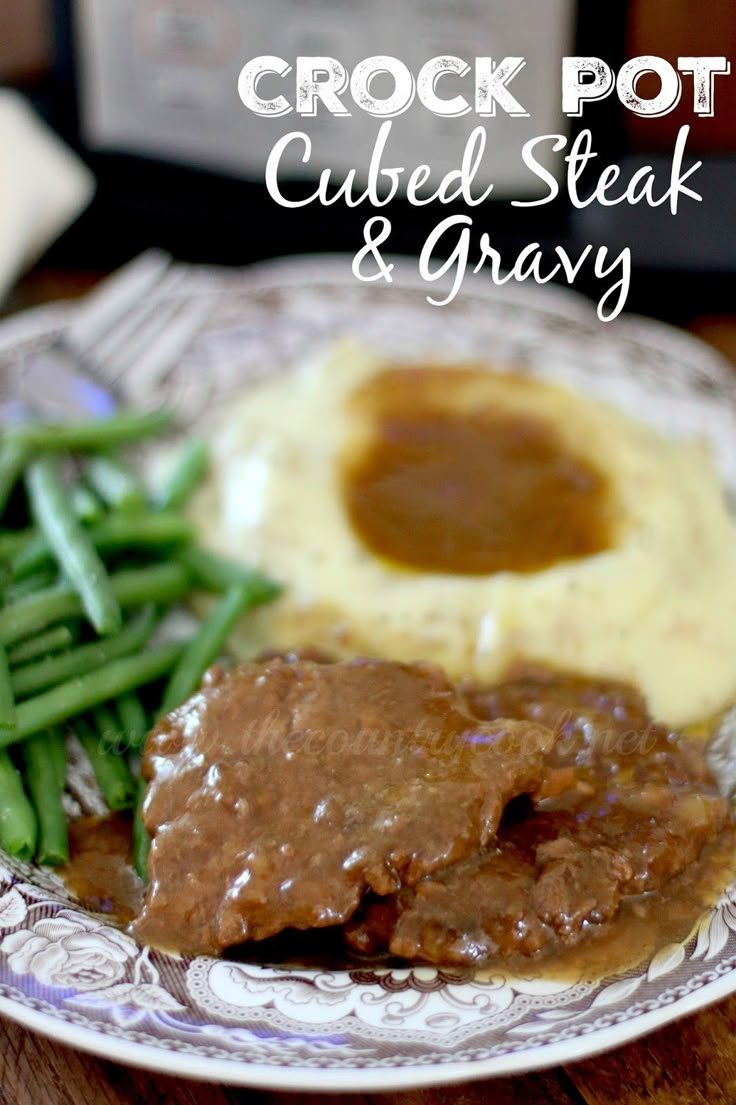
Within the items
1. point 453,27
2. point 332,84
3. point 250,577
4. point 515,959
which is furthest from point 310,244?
point 515,959

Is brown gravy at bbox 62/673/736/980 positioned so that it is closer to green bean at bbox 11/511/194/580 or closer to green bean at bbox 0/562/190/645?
green bean at bbox 0/562/190/645

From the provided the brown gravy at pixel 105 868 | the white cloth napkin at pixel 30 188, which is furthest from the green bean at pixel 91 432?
the brown gravy at pixel 105 868

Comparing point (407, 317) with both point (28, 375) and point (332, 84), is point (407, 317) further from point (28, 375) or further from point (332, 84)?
point (28, 375)

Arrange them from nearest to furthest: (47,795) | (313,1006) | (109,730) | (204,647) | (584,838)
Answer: (313,1006) < (584,838) < (47,795) < (109,730) < (204,647)

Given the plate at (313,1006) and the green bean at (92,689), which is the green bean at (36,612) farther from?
the plate at (313,1006)

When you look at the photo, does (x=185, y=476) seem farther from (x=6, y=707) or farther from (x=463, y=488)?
(x=6, y=707)

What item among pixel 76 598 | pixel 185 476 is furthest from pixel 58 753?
pixel 185 476
